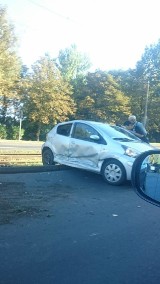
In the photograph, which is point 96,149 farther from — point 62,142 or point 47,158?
point 47,158

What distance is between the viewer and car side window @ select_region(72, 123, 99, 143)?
32.1 ft

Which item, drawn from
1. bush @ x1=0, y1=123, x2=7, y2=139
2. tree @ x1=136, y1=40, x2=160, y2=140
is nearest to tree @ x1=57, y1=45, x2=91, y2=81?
tree @ x1=136, y1=40, x2=160, y2=140

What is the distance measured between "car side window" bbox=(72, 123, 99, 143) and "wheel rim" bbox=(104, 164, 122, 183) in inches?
39.1

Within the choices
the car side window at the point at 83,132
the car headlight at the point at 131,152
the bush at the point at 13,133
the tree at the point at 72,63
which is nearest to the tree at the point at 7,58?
the bush at the point at 13,133

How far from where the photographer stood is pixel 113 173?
351 inches

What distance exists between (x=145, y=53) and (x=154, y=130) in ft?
42.9

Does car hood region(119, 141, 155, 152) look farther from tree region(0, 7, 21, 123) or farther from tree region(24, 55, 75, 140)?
tree region(24, 55, 75, 140)

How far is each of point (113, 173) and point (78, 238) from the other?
172 inches

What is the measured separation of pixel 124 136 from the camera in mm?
9898

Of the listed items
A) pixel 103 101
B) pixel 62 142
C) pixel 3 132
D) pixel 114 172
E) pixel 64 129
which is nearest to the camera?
pixel 114 172

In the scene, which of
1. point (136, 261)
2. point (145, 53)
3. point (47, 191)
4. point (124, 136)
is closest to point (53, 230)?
point (136, 261)

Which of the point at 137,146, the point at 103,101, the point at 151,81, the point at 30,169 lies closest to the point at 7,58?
the point at 103,101

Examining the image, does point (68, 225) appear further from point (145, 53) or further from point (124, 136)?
point (145, 53)

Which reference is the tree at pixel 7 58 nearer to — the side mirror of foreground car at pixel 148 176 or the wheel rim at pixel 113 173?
the wheel rim at pixel 113 173
